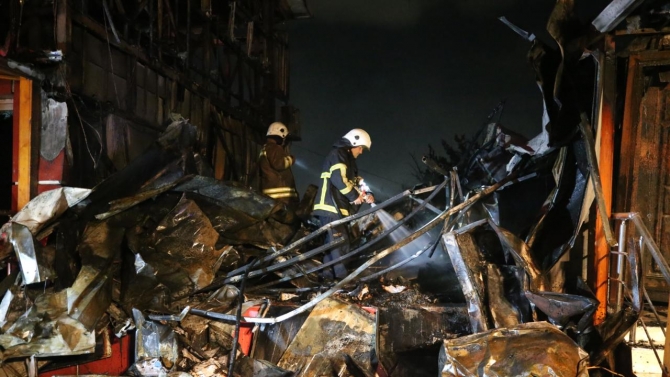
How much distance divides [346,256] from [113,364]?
2.23m

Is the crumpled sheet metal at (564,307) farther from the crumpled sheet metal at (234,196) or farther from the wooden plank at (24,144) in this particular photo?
the wooden plank at (24,144)

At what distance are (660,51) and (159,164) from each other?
457 cm

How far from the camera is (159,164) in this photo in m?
4.75

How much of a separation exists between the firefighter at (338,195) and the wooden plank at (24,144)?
303 cm

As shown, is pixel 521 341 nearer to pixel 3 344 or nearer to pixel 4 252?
pixel 3 344

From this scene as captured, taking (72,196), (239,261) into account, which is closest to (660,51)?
(239,261)

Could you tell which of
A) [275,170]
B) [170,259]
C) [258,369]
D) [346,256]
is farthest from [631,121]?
[275,170]

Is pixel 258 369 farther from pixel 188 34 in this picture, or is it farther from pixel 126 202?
pixel 188 34

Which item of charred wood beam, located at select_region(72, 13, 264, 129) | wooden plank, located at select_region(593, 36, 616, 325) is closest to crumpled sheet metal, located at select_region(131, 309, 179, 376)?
wooden plank, located at select_region(593, 36, 616, 325)

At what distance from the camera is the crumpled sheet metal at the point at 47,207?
13.0 feet

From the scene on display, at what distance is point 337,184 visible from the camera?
552cm

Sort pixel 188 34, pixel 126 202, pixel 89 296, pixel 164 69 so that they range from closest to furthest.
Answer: pixel 89 296 < pixel 126 202 < pixel 164 69 < pixel 188 34

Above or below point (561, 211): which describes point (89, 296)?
below

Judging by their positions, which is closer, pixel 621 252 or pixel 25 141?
pixel 621 252
